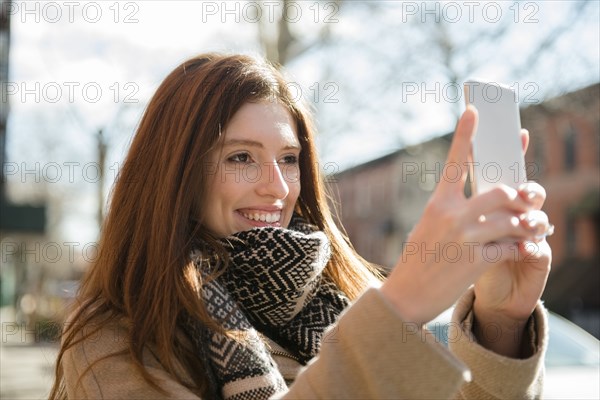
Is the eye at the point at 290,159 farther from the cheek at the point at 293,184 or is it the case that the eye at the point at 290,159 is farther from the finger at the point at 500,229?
the finger at the point at 500,229

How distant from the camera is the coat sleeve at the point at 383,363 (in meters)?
1.39

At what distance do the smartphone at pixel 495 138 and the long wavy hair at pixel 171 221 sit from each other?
30.8 inches

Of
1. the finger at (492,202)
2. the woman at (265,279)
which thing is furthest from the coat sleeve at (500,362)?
the finger at (492,202)

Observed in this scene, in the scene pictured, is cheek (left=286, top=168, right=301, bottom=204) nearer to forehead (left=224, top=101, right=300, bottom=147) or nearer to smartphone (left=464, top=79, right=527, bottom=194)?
forehead (left=224, top=101, right=300, bottom=147)

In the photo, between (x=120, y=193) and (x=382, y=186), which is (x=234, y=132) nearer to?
(x=120, y=193)

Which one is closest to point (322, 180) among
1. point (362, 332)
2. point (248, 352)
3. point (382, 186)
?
point (248, 352)

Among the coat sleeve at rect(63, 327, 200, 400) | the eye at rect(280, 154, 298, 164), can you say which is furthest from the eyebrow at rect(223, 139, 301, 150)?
the coat sleeve at rect(63, 327, 200, 400)

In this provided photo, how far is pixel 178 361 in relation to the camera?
1845mm

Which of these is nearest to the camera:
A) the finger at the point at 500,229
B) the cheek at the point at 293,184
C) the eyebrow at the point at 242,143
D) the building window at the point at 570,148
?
the finger at the point at 500,229

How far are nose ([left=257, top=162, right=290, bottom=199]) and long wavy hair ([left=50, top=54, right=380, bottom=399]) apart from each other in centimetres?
16

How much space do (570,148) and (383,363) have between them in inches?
1116

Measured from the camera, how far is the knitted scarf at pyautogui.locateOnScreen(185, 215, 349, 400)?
1828mm

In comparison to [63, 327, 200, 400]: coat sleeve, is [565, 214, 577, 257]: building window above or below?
below

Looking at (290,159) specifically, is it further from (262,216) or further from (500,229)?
(500,229)
